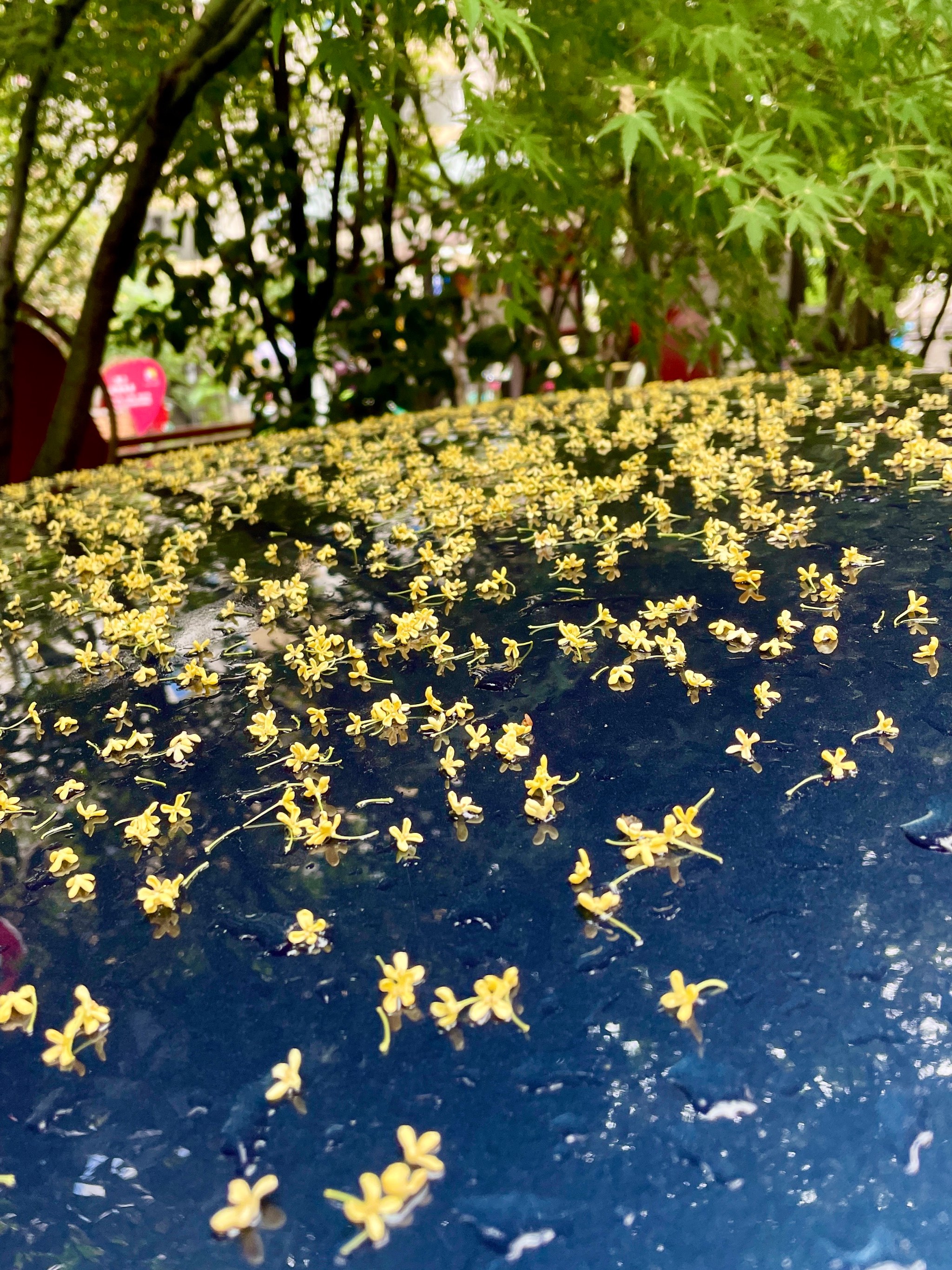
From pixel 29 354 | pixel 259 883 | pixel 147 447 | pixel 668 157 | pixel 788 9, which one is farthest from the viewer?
pixel 147 447

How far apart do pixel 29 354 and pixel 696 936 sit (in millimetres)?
6234

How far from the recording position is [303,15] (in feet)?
8.32

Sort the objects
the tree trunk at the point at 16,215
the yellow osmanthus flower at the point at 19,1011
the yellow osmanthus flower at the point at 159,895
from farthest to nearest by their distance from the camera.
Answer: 1. the tree trunk at the point at 16,215
2. the yellow osmanthus flower at the point at 159,895
3. the yellow osmanthus flower at the point at 19,1011

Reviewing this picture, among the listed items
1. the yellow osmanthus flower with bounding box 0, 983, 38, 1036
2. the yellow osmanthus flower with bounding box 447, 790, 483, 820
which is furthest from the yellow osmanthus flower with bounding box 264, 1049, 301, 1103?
the yellow osmanthus flower with bounding box 447, 790, 483, 820

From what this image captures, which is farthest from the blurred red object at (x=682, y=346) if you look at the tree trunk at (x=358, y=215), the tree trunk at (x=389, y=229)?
the tree trunk at (x=358, y=215)

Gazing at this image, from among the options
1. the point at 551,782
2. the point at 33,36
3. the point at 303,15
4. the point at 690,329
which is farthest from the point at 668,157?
the point at 690,329

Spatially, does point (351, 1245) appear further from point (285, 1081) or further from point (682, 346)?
point (682, 346)

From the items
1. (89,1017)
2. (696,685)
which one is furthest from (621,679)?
(89,1017)

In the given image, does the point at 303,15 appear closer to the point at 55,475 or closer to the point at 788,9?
the point at 788,9

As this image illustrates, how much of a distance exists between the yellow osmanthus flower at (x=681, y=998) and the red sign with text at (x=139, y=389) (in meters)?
7.75

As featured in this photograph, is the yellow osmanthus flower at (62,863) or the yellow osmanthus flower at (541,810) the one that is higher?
the yellow osmanthus flower at (62,863)

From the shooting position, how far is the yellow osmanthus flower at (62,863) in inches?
37.8

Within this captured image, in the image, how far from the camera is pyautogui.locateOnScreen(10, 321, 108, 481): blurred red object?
5871 millimetres

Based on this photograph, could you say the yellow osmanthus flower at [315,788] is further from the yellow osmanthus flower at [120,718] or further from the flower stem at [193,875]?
the yellow osmanthus flower at [120,718]
